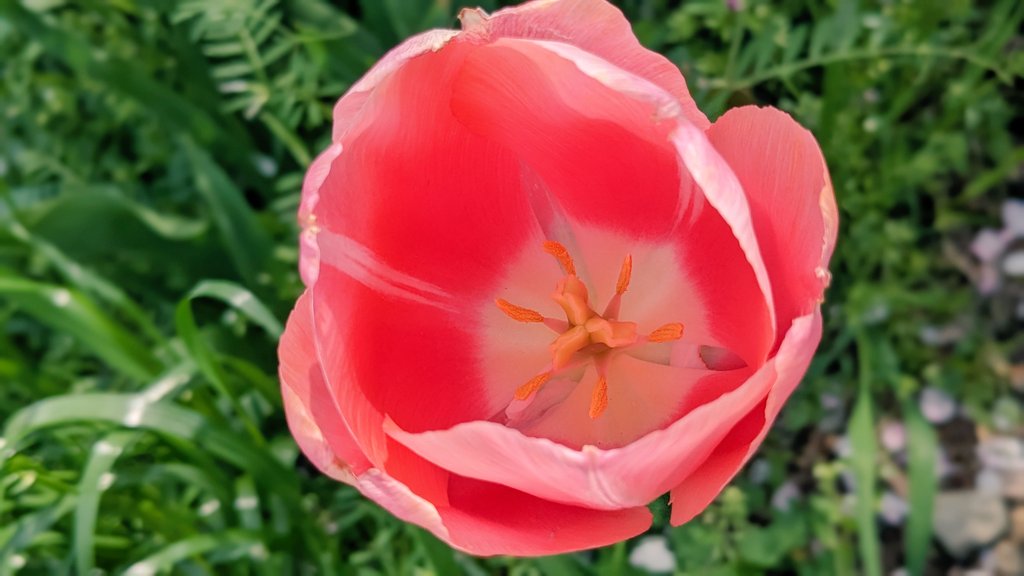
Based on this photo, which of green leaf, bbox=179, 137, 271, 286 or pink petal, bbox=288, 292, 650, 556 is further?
green leaf, bbox=179, 137, 271, 286

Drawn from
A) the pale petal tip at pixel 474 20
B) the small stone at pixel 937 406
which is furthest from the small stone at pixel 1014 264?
the pale petal tip at pixel 474 20

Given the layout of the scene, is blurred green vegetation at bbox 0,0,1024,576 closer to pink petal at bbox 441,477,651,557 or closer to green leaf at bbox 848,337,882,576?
green leaf at bbox 848,337,882,576

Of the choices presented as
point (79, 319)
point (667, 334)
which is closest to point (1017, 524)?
point (667, 334)

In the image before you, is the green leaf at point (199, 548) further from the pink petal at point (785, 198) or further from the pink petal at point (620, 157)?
the pink petal at point (785, 198)

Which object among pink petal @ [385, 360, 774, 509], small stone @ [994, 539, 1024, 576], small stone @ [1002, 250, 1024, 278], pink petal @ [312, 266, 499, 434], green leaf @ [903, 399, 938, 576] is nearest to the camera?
pink petal @ [385, 360, 774, 509]

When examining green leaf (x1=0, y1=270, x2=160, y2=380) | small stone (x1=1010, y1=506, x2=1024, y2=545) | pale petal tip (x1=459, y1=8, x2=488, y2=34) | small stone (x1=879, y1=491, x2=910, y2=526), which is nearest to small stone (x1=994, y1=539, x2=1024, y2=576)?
small stone (x1=1010, y1=506, x2=1024, y2=545)

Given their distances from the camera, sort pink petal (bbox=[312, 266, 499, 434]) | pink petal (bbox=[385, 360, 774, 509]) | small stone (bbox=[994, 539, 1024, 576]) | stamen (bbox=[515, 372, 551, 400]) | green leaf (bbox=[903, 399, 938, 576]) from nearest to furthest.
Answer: pink petal (bbox=[385, 360, 774, 509]), pink petal (bbox=[312, 266, 499, 434]), stamen (bbox=[515, 372, 551, 400]), green leaf (bbox=[903, 399, 938, 576]), small stone (bbox=[994, 539, 1024, 576])

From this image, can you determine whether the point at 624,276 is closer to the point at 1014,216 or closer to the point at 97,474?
the point at 97,474
